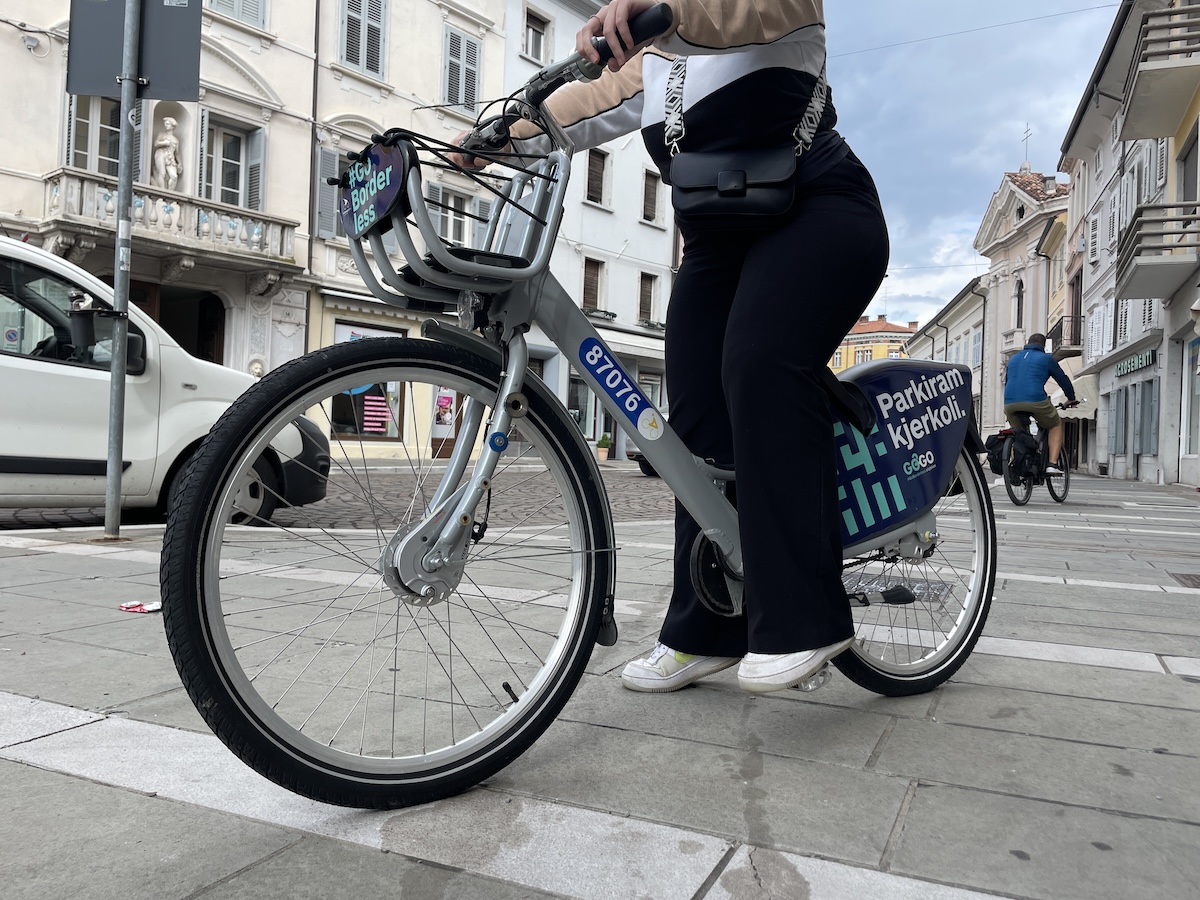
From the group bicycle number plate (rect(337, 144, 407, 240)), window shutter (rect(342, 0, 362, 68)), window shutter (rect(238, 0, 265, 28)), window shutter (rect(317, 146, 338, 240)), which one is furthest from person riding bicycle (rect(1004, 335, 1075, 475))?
window shutter (rect(342, 0, 362, 68))

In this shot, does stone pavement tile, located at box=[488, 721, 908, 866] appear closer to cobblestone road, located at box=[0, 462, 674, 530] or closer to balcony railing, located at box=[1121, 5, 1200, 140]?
cobblestone road, located at box=[0, 462, 674, 530]

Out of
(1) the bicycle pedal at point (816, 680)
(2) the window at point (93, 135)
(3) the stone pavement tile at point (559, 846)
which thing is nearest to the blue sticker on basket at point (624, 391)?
(1) the bicycle pedal at point (816, 680)

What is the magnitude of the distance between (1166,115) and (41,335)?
20.2 meters

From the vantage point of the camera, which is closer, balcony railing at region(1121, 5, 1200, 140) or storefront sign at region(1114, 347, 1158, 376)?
balcony railing at region(1121, 5, 1200, 140)

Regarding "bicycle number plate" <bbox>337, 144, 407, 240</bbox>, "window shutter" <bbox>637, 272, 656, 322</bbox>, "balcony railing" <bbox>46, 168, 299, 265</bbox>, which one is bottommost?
"bicycle number plate" <bbox>337, 144, 407, 240</bbox>

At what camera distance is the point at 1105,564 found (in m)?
5.01

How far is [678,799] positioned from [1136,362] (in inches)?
982

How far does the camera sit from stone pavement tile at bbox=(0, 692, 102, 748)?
1827 mm

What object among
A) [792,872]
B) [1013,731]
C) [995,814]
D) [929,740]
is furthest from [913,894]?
[1013,731]

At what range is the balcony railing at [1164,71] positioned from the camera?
16844mm

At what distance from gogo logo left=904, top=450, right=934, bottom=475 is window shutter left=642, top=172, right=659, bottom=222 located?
26001 millimetres

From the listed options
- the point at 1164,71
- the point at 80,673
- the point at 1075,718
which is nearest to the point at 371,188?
the point at 80,673

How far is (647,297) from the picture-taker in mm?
28078

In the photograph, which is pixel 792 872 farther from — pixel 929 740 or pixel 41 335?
pixel 41 335
